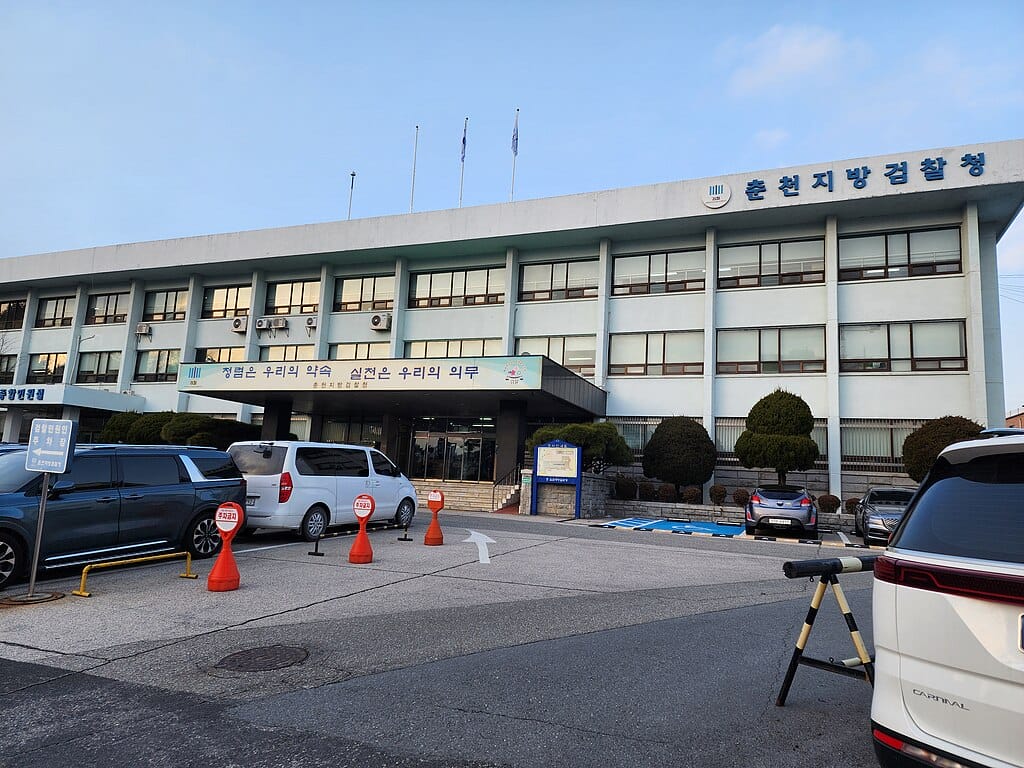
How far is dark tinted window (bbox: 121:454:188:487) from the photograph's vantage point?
9508 mm

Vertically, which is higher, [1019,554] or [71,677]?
[1019,554]

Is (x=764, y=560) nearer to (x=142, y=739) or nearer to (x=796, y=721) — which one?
(x=796, y=721)

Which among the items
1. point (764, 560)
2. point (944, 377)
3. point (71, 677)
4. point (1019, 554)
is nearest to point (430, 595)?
point (71, 677)

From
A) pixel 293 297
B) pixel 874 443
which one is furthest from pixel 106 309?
pixel 874 443

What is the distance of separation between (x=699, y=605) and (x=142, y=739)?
5991 millimetres

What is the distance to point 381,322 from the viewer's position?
34375 mm

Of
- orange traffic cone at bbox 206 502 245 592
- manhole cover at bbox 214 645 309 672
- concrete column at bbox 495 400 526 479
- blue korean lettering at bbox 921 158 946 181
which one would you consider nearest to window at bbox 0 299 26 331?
concrete column at bbox 495 400 526 479

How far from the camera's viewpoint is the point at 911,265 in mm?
27156

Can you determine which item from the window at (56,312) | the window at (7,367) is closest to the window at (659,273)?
the window at (56,312)

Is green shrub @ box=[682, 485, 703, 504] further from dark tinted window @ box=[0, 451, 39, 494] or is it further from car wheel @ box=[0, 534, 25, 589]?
car wheel @ box=[0, 534, 25, 589]

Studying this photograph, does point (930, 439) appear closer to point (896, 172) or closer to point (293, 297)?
point (896, 172)

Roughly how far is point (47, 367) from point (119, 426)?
13587 millimetres

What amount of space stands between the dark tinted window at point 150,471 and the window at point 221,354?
29.0 metres

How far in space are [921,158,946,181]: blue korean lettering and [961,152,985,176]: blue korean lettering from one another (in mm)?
751
